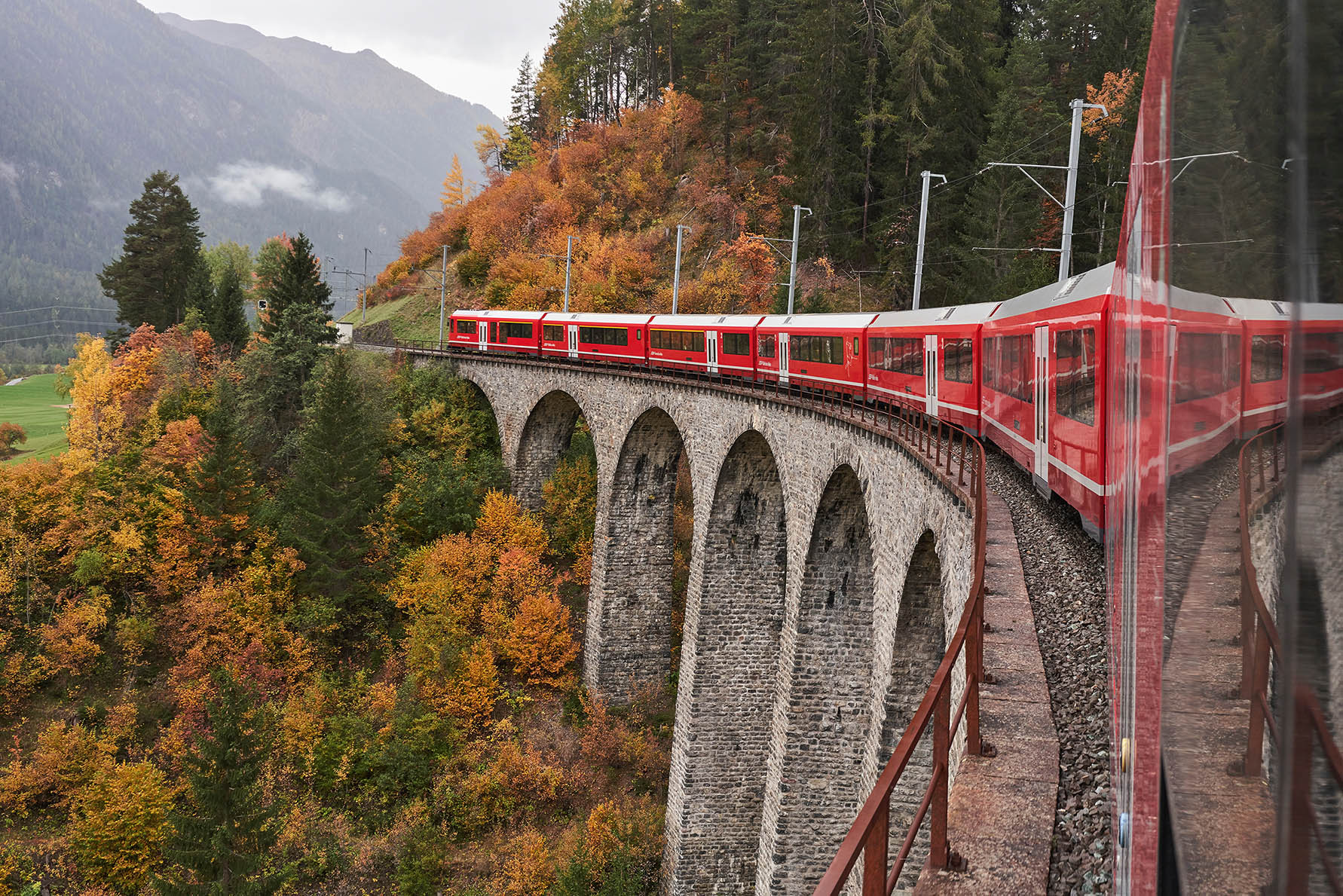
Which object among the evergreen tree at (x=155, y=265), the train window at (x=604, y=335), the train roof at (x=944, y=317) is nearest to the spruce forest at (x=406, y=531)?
the evergreen tree at (x=155, y=265)

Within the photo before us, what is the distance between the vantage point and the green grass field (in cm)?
6144

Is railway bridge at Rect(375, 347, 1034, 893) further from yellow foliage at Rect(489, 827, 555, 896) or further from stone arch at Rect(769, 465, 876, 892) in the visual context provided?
yellow foliage at Rect(489, 827, 555, 896)

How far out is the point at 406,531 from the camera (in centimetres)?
3750

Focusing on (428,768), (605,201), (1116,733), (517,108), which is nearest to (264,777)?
(428,768)

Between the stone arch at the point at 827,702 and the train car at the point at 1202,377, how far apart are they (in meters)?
17.6

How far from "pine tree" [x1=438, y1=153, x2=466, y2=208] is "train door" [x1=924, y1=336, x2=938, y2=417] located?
63.3 metres

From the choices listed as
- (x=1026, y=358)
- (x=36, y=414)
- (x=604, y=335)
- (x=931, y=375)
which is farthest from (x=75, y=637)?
(x=36, y=414)

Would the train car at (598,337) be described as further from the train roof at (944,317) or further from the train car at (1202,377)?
the train car at (1202,377)

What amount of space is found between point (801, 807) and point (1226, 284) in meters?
19.7

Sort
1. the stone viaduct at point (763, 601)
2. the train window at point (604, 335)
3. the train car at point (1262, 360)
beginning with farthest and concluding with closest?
the train window at point (604, 335) → the stone viaduct at point (763, 601) → the train car at point (1262, 360)

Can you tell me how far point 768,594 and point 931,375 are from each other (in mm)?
9594

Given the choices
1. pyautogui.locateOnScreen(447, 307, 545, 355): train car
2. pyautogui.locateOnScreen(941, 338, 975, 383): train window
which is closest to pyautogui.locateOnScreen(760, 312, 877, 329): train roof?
pyautogui.locateOnScreen(941, 338, 975, 383): train window

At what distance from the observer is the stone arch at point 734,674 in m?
24.5

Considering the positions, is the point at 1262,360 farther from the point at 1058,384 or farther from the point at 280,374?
the point at 280,374
